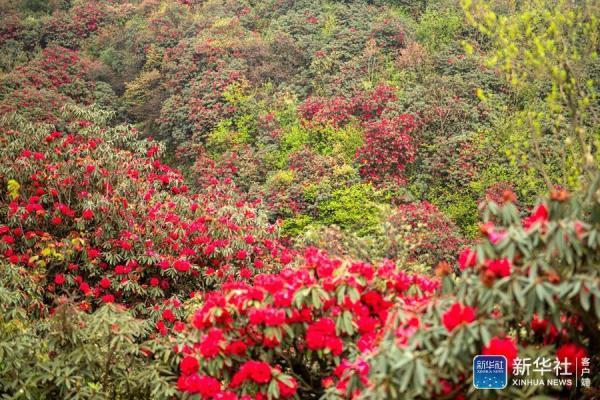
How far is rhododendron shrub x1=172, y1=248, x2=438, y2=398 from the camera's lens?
309 centimetres

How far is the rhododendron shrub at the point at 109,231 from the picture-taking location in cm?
652

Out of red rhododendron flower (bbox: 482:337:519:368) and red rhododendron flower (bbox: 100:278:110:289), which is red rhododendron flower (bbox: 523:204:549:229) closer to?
red rhododendron flower (bbox: 482:337:519:368)

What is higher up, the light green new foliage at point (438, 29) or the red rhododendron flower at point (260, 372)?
the light green new foliage at point (438, 29)

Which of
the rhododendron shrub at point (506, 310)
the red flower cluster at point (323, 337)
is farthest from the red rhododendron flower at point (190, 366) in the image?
the rhododendron shrub at point (506, 310)

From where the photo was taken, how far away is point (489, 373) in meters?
2.46

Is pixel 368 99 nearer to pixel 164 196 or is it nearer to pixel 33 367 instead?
pixel 164 196

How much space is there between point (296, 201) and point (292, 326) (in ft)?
27.8

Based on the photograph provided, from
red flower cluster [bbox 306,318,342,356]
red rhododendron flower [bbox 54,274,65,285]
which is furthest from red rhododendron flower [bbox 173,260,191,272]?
red flower cluster [bbox 306,318,342,356]

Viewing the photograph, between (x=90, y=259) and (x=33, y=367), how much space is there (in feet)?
8.52

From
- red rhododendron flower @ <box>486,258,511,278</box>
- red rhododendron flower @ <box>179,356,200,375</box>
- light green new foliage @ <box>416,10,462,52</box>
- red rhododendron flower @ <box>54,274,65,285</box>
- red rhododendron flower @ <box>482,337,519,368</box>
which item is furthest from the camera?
light green new foliage @ <box>416,10,462,52</box>

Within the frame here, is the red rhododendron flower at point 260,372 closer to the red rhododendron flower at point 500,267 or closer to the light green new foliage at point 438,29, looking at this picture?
the red rhododendron flower at point 500,267

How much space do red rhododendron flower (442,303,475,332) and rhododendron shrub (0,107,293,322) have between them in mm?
4202

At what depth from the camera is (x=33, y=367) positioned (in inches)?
160

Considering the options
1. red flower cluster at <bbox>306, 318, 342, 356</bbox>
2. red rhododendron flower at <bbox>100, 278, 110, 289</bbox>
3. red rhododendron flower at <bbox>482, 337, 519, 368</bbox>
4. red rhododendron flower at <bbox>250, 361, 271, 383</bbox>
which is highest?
red rhododendron flower at <bbox>482, 337, 519, 368</bbox>
